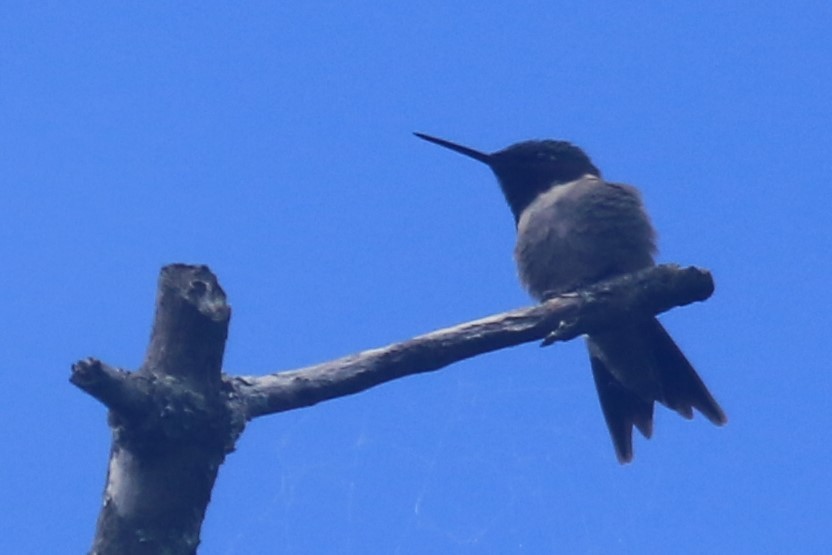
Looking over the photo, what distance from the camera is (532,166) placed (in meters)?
7.10

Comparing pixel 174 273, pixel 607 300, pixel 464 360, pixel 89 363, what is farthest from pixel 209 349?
pixel 607 300

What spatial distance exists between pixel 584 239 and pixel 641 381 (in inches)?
26.1

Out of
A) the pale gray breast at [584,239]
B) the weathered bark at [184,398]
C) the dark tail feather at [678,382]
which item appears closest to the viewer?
the weathered bark at [184,398]

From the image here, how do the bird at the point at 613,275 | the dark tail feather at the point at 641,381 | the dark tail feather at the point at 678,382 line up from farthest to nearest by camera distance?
the bird at the point at 613,275 → the dark tail feather at the point at 641,381 → the dark tail feather at the point at 678,382

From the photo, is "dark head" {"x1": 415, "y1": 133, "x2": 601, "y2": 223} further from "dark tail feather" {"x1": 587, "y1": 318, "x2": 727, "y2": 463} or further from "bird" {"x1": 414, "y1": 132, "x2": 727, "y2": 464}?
"dark tail feather" {"x1": 587, "y1": 318, "x2": 727, "y2": 463}

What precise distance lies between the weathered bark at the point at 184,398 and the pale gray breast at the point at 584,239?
83.8 inches

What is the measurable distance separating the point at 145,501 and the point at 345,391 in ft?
2.04

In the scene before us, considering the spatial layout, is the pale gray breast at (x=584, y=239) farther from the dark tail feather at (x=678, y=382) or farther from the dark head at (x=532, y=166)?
the dark head at (x=532, y=166)

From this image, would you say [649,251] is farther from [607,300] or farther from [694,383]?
[607,300]

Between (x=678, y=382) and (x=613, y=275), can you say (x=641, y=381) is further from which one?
(x=613, y=275)

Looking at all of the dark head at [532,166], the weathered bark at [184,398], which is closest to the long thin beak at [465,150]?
the dark head at [532,166]

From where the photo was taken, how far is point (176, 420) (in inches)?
127

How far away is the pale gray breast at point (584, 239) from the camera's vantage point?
5.75m

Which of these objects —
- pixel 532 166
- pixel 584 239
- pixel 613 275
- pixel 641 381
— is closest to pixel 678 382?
pixel 641 381
